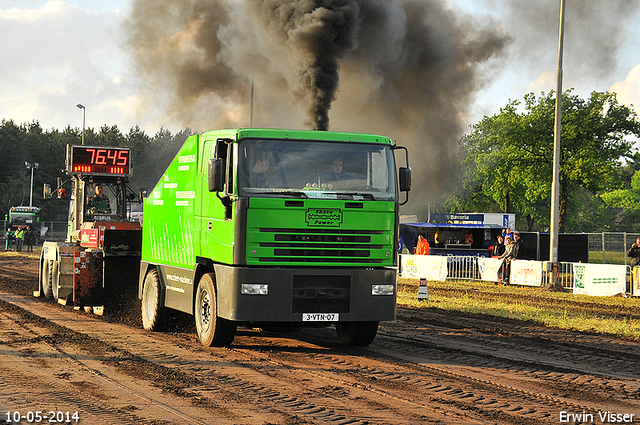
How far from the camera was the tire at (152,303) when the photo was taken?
35.8 feet

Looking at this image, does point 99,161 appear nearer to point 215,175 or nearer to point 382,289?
point 215,175

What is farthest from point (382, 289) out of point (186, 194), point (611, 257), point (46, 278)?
point (611, 257)

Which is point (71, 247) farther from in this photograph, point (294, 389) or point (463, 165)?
point (463, 165)

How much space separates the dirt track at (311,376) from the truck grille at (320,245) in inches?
50.8

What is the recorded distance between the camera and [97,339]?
9.99 metres

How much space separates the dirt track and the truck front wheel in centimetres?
23

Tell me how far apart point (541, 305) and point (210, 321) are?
411 inches

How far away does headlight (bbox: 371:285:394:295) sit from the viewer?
9.04m

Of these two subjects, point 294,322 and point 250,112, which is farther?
point 250,112

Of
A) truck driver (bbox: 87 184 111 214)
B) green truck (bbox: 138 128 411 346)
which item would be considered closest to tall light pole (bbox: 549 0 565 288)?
truck driver (bbox: 87 184 111 214)

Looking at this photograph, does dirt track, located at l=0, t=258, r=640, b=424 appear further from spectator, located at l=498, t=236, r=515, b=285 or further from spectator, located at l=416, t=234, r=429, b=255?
spectator, located at l=416, t=234, r=429, b=255

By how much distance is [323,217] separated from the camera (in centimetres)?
874

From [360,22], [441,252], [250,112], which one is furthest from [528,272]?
[250,112]

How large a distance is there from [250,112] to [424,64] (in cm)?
843
